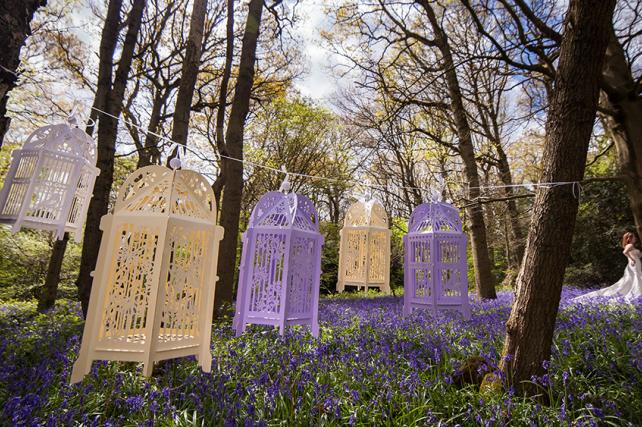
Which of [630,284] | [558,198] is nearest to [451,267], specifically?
[558,198]

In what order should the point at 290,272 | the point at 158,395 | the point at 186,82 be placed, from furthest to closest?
the point at 186,82 → the point at 290,272 → the point at 158,395

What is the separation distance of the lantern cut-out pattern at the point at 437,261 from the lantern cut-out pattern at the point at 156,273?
3675 millimetres

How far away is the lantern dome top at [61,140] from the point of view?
3043 mm

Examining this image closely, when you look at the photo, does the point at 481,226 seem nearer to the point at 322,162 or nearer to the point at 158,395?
the point at 158,395

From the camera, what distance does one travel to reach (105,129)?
5.18 metres

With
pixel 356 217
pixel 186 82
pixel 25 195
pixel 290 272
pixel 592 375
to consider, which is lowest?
pixel 592 375

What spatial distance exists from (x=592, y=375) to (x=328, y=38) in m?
10.1

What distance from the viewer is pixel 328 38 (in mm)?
10625

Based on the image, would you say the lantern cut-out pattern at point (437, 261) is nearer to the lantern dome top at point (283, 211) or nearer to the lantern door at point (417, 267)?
the lantern door at point (417, 267)

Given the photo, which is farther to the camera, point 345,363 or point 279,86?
point 279,86

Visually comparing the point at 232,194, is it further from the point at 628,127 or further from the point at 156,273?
the point at 628,127

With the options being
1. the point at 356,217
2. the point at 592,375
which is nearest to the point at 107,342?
the point at 592,375

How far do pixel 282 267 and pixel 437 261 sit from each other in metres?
2.53

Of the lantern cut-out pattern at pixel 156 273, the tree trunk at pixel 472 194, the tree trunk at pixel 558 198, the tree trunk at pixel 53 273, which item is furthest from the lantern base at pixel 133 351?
the tree trunk at pixel 472 194
